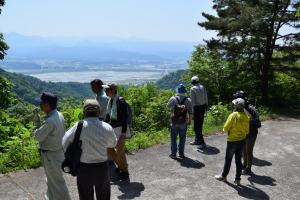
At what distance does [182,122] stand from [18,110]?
13.6 metres

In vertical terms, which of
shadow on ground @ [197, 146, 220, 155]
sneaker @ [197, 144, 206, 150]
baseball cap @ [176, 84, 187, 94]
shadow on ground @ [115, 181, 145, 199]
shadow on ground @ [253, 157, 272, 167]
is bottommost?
shadow on ground @ [115, 181, 145, 199]

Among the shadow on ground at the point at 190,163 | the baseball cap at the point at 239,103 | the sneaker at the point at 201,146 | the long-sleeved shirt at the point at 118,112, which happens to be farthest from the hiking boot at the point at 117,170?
the sneaker at the point at 201,146

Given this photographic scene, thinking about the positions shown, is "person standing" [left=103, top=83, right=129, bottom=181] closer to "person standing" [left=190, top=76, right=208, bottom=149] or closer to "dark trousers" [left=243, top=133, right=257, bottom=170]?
"dark trousers" [left=243, top=133, right=257, bottom=170]

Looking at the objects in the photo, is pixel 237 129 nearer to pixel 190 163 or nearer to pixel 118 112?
pixel 190 163

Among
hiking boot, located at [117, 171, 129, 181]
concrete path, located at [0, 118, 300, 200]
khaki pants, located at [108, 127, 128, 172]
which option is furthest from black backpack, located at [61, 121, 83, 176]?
hiking boot, located at [117, 171, 129, 181]

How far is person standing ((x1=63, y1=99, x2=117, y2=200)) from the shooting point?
5.25 metres

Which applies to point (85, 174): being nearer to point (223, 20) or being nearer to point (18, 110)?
point (223, 20)

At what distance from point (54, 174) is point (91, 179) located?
0.87m

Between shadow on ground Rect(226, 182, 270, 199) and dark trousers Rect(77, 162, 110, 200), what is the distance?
10.4 ft

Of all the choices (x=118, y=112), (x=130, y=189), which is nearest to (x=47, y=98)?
(x=118, y=112)

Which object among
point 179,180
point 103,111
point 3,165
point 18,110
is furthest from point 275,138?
point 18,110

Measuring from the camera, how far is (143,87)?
20234 millimetres

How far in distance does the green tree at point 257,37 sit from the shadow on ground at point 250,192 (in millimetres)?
11201

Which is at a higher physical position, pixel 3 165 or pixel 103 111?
pixel 103 111
